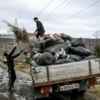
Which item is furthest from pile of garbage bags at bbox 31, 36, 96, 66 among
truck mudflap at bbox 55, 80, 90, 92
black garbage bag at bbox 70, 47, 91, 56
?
truck mudflap at bbox 55, 80, 90, 92

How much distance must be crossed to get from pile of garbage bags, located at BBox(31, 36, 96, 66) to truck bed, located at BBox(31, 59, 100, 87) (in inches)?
14.3

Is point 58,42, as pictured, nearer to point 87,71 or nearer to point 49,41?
point 49,41

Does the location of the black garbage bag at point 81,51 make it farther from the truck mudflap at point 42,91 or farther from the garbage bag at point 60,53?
the truck mudflap at point 42,91

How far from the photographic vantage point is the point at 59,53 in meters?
A: 4.04

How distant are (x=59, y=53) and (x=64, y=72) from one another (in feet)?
3.06

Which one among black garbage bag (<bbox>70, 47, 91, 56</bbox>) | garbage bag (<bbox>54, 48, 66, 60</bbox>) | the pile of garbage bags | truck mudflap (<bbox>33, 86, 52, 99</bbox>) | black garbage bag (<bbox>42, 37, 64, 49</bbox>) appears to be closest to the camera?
truck mudflap (<bbox>33, 86, 52, 99</bbox>)

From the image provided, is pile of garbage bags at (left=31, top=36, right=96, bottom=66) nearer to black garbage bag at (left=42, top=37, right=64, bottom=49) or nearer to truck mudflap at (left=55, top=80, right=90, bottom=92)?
black garbage bag at (left=42, top=37, right=64, bottom=49)

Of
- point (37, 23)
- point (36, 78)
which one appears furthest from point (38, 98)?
point (37, 23)

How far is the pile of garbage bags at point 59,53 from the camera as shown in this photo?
3559mm

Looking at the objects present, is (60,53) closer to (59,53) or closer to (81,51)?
(59,53)

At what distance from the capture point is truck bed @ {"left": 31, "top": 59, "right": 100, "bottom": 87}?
121 inches

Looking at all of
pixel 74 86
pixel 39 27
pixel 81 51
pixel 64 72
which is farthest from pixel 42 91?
pixel 39 27

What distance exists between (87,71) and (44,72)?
1132mm

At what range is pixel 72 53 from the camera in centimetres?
453
